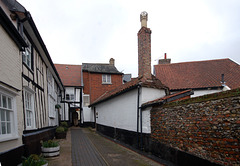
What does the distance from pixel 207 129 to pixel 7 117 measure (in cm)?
554

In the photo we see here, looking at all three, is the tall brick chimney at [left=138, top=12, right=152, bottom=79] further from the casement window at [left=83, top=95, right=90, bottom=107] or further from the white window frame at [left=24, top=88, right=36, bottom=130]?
the casement window at [left=83, top=95, right=90, bottom=107]

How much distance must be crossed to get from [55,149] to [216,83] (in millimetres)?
15033

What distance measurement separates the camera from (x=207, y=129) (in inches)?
176

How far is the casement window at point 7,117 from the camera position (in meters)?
4.10

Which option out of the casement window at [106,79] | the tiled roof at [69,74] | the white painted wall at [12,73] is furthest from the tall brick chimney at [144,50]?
the tiled roof at [69,74]

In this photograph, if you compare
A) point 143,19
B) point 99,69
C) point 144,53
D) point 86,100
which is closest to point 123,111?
point 144,53

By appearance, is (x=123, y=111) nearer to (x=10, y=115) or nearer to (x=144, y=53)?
(x=144, y=53)

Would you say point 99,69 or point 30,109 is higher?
point 99,69

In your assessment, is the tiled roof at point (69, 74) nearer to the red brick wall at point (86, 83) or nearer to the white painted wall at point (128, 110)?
the red brick wall at point (86, 83)

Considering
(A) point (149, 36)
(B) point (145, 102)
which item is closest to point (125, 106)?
(B) point (145, 102)

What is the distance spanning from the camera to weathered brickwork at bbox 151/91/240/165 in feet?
12.5

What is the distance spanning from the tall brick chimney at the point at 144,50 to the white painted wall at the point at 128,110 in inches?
39.0

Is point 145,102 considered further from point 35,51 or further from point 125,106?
point 35,51

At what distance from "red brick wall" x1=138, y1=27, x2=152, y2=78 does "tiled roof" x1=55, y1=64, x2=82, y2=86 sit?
48.2 ft
